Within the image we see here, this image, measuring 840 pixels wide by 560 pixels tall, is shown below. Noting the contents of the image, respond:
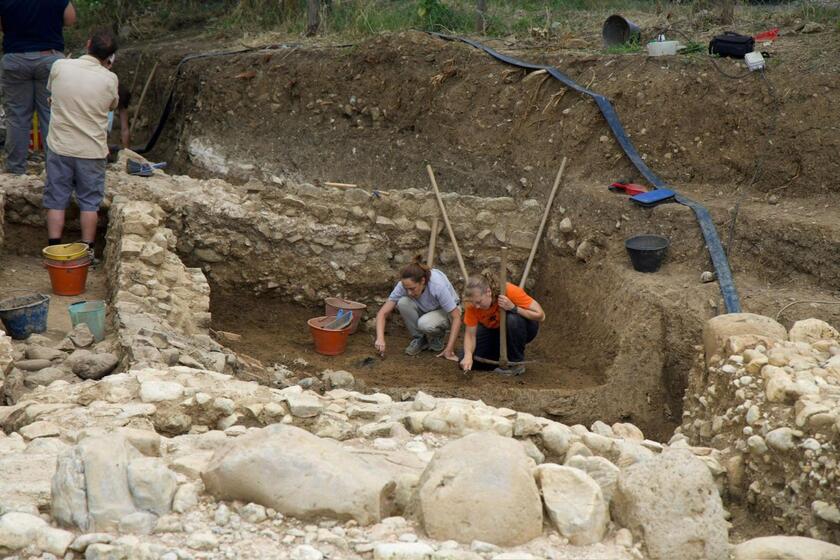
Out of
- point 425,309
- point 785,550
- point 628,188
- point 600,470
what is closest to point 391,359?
point 425,309

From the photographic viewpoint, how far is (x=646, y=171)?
8.60m

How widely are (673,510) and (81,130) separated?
217 inches

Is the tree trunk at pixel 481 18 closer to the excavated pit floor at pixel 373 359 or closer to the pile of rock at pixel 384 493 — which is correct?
the excavated pit floor at pixel 373 359

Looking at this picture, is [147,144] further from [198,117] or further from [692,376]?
[692,376]

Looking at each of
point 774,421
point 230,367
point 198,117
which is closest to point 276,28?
point 198,117

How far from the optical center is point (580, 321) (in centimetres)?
802

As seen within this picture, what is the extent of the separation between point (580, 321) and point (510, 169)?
6.69ft

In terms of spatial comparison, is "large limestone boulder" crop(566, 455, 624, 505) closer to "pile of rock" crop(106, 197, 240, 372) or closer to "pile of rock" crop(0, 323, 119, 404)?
"pile of rock" crop(106, 197, 240, 372)

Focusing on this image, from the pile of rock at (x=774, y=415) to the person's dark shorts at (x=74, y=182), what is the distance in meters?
4.71

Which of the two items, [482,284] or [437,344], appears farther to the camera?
[437,344]

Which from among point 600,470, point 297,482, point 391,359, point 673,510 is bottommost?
point 391,359

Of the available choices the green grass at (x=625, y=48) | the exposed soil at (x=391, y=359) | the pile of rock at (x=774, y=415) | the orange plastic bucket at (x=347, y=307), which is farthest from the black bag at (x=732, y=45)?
the orange plastic bucket at (x=347, y=307)

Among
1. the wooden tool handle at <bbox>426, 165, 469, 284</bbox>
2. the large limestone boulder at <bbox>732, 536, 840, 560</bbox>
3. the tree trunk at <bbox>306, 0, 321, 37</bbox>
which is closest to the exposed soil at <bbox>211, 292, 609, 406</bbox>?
the wooden tool handle at <bbox>426, 165, 469, 284</bbox>

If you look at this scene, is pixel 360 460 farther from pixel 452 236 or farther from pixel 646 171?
pixel 646 171
